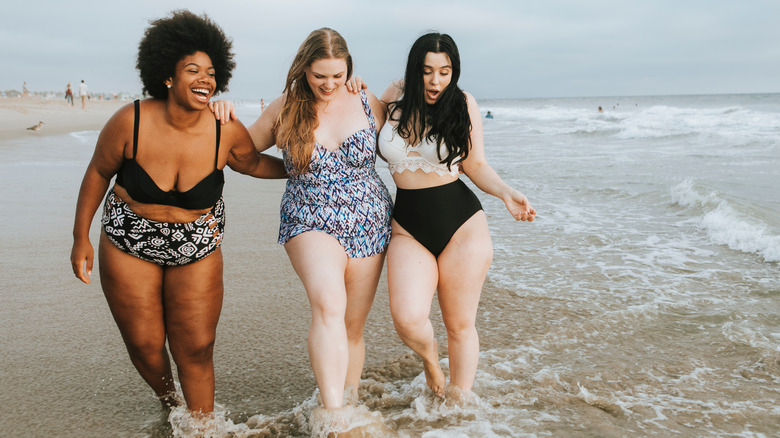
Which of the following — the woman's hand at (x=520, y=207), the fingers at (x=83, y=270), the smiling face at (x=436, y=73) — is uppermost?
the smiling face at (x=436, y=73)

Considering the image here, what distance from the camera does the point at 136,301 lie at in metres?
2.84

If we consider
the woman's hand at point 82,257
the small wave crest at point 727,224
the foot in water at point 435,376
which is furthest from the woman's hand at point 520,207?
the small wave crest at point 727,224

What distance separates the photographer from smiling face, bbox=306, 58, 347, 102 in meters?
3.18

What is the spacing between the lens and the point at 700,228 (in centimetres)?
808

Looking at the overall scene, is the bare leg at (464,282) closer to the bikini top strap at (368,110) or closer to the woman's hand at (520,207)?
the woman's hand at (520,207)

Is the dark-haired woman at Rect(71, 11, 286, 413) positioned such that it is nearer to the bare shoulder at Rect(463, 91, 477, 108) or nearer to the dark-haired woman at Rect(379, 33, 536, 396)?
the dark-haired woman at Rect(379, 33, 536, 396)

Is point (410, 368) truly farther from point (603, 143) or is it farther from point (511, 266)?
point (603, 143)

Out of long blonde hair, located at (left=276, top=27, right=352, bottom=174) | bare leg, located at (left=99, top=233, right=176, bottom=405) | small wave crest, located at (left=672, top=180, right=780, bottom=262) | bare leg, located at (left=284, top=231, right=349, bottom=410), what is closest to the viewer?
bare leg, located at (left=99, top=233, right=176, bottom=405)

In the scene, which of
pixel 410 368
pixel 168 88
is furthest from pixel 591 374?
pixel 168 88

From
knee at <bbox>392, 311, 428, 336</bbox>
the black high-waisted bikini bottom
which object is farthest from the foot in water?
the black high-waisted bikini bottom

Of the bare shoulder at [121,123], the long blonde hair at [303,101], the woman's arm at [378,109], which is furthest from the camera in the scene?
the woman's arm at [378,109]

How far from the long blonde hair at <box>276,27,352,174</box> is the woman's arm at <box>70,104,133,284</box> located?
0.78 meters

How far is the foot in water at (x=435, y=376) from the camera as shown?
3525 mm

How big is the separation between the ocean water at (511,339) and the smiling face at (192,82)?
162 centimetres
